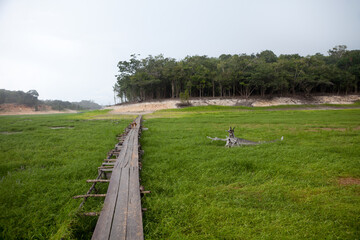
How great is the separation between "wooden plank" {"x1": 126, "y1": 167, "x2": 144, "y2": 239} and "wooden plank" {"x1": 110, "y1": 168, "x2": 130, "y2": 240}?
7 centimetres

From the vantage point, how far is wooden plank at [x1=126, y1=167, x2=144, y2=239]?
8.72 feet

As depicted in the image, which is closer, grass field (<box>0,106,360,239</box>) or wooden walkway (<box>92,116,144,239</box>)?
wooden walkway (<box>92,116,144,239</box>)

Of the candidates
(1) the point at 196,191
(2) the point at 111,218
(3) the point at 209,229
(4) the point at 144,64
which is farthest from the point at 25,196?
(4) the point at 144,64

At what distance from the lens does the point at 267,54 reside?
231 ft

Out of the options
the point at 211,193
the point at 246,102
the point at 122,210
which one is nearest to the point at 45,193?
the point at 122,210

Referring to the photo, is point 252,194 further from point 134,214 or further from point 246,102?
point 246,102

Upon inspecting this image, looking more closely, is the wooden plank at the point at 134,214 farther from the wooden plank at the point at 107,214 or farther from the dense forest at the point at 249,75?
the dense forest at the point at 249,75

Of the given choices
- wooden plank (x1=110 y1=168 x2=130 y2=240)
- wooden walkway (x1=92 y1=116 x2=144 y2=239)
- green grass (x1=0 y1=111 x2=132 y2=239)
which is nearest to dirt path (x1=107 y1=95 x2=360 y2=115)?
green grass (x1=0 y1=111 x2=132 y2=239)

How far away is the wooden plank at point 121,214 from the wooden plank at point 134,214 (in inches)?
2.8

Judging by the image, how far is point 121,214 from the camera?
10.1 ft

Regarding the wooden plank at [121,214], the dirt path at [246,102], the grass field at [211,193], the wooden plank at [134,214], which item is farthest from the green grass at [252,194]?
the dirt path at [246,102]

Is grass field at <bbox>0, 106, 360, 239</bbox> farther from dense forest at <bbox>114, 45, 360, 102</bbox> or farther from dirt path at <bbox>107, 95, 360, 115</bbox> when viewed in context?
dense forest at <bbox>114, 45, 360, 102</bbox>

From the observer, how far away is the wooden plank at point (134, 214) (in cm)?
266

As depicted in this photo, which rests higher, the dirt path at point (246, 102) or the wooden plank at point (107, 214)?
the dirt path at point (246, 102)
